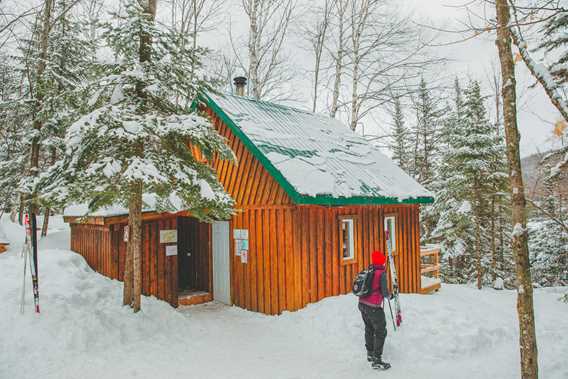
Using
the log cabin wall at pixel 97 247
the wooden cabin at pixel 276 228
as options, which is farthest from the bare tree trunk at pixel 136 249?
the log cabin wall at pixel 97 247

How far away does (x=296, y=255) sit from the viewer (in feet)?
28.5

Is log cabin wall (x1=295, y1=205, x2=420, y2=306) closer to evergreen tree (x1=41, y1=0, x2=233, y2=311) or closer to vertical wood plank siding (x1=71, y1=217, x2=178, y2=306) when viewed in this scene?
evergreen tree (x1=41, y1=0, x2=233, y2=311)

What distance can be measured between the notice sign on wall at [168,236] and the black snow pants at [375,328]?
553 cm

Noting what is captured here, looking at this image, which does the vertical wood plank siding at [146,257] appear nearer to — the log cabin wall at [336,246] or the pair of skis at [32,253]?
the pair of skis at [32,253]

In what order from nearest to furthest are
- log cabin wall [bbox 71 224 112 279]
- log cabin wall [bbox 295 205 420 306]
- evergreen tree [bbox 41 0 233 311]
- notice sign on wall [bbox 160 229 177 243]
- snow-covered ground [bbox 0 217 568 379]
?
snow-covered ground [bbox 0 217 568 379]
evergreen tree [bbox 41 0 233 311]
log cabin wall [bbox 295 205 420 306]
log cabin wall [bbox 71 224 112 279]
notice sign on wall [bbox 160 229 177 243]

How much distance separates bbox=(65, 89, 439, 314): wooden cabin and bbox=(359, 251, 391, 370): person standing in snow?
245 centimetres

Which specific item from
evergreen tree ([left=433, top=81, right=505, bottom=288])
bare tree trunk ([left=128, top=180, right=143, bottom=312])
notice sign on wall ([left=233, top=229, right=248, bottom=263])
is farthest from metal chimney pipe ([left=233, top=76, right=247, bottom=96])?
evergreen tree ([left=433, top=81, right=505, bottom=288])

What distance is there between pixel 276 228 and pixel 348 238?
2157 mm

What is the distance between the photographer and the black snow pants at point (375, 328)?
6172 millimetres

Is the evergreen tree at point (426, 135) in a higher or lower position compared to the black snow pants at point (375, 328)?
higher

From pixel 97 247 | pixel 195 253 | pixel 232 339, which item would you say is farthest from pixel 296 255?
pixel 97 247

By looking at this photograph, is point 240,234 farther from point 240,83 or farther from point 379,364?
point 240,83

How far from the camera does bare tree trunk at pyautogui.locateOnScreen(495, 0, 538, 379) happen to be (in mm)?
4852

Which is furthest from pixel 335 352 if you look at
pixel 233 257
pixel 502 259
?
pixel 502 259
